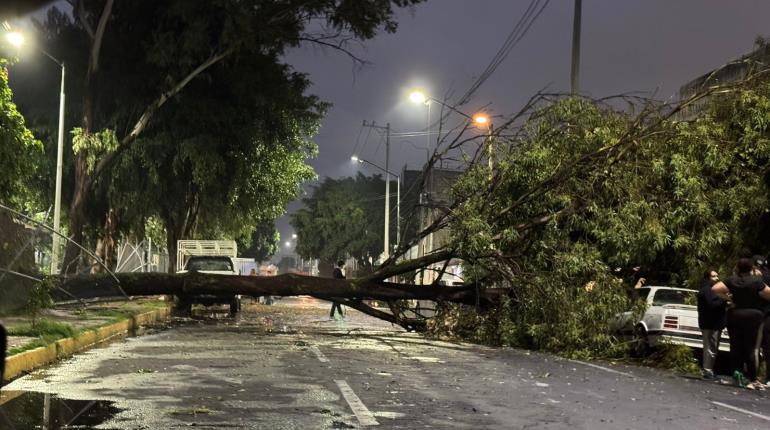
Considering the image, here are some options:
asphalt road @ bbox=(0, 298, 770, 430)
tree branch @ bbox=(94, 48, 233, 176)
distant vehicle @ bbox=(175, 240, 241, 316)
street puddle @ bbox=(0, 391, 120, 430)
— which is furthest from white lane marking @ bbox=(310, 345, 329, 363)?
tree branch @ bbox=(94, 48, 233, 176)

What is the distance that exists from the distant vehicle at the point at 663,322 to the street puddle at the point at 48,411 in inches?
361

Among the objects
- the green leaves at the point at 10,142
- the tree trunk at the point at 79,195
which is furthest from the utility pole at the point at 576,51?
the tree trunk at the point at 79,195

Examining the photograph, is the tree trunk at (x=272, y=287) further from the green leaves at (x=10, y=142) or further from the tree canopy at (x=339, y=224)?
the tree canopy at (x=339, y=224)

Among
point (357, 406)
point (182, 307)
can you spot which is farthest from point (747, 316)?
point (182, 307)

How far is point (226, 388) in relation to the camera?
8.42 meters

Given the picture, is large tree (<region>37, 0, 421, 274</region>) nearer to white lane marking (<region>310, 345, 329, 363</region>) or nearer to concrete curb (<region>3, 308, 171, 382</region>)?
concrete curb (<region>3, 308, 171, 382</region>)

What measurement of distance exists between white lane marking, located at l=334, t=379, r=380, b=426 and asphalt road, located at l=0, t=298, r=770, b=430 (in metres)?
0.01

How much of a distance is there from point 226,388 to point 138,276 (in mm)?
9408

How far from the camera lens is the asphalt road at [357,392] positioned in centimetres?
677

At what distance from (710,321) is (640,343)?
259 cm

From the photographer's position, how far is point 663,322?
12695 mm

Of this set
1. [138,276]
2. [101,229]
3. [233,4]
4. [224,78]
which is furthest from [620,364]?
[101,229]

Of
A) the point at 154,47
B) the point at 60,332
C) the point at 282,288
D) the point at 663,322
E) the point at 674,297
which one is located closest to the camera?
the point at 60,332

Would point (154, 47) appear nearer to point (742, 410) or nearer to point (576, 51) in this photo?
point (576, 51)
